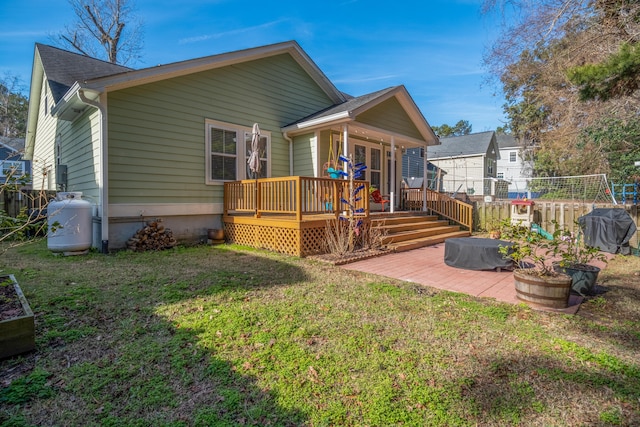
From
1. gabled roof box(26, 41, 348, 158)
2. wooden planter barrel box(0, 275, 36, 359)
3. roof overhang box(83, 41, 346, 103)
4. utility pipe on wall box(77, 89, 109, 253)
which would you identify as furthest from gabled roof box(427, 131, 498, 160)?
wooden planter barrel box(0, 275, 36, 359)

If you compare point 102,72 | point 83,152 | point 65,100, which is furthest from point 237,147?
point 102,72

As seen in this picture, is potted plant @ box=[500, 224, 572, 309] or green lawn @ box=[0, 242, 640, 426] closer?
green lawn @ box=[0, 242, 640, 426]

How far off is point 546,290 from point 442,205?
7.52 m

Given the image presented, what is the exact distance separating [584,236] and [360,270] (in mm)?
6136

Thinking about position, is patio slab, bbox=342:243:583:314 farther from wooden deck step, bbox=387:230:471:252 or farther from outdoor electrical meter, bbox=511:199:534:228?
outdoor electrical meter, bbox=511:199:534:228

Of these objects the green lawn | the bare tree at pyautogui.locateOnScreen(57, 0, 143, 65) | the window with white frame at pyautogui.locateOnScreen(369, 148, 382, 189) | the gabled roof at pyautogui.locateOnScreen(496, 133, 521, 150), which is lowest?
the green lawn

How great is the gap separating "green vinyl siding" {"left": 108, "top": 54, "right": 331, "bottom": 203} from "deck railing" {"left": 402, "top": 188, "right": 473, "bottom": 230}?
493 cm

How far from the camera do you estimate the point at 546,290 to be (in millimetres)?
3635

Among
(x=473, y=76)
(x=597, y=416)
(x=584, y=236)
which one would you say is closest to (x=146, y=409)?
(x=597, y=416)

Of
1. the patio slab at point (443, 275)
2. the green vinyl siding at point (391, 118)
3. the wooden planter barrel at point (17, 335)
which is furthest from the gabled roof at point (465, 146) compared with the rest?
the wooden planter barrel at point (17, 335)

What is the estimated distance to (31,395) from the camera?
209cm

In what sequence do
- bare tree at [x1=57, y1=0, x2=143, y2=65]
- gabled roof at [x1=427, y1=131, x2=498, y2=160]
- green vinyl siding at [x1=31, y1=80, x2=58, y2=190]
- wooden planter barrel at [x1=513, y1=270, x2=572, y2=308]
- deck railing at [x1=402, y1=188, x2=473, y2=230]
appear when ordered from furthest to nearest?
gabled roof at [x1=427, y1=131, x2=498, y2=160]
bare tree at [x1=57, y1=0, x2=143, y2=65]
green vinyl siding at [x1=31, y1=80, x2=58, y2=190]
deck railing at [x1=402, y1=188, x2=473, y2=230]
wooden planter barrel at [x1=513, y1=270, x2=572, y2=308]

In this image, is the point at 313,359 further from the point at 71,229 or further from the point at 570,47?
the point at 570,47

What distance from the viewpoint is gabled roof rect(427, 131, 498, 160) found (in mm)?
28312
